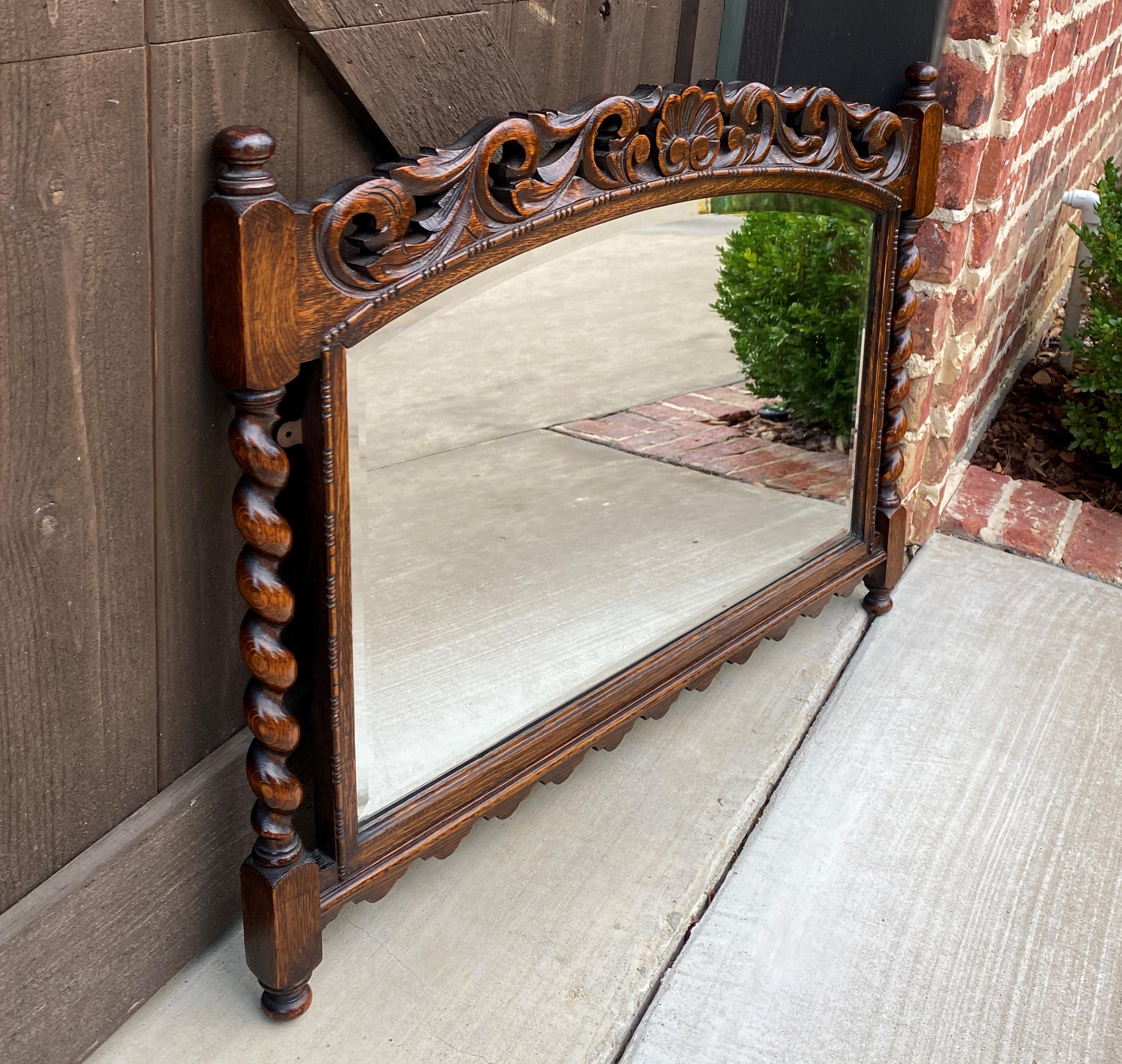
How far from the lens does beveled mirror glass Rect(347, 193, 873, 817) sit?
155 cm

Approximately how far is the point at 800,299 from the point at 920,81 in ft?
1.53

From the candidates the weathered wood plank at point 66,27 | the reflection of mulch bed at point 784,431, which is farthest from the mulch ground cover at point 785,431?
the weathered wood plank at point 66,27

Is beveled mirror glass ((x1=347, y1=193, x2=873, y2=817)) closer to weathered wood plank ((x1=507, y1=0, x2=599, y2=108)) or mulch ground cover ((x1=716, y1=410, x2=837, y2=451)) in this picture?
mulch ground cover ((x1=716, y1=410, x2=837, y2=451))

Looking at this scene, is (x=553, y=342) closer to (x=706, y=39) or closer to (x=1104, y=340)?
(x=706, y=39)

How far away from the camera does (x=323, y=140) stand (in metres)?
1.43

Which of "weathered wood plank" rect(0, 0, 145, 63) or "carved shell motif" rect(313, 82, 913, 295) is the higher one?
"weathered wood plank" rect(0, 0, 145, 63)

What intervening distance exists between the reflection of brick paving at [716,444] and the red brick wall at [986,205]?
370 mm

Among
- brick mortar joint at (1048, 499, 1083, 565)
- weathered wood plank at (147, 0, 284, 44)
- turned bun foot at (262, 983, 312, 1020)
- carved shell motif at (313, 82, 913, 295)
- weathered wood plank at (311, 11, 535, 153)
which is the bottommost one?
turned bun foot at (262, 983, 312, 1020)

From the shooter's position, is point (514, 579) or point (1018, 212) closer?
point (514, 579)

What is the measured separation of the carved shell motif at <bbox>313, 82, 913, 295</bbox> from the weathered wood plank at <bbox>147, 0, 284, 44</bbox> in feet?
0.66

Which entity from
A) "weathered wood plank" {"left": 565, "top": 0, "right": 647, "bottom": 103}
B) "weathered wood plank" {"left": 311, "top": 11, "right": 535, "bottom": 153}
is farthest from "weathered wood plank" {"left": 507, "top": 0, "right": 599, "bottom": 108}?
"weathered wood plank" {"left": 311, "top": 11, "right": 535, "bottom": 153}

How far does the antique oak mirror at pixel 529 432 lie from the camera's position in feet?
4.37

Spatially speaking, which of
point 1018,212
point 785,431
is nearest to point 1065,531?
point 1018,212

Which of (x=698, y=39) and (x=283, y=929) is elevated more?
(x=698, y=39)
